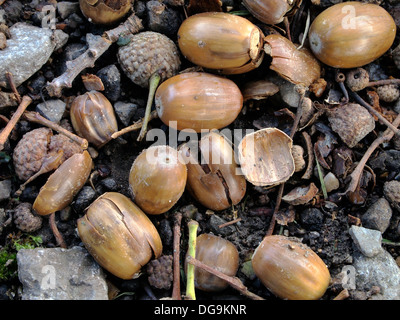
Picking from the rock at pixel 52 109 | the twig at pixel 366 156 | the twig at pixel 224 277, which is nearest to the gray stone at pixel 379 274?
the twig at pixel 366 156

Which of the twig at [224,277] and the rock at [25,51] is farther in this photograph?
the rock at [25,51]

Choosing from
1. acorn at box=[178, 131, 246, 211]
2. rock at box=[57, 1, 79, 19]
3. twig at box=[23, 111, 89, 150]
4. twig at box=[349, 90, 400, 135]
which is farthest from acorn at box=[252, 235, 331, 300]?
rock at box=[57, 1, 79, 19]

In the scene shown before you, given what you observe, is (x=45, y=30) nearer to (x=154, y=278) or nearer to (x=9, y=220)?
(x=9, y=220)

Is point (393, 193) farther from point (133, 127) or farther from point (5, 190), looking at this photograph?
point (5, 190)

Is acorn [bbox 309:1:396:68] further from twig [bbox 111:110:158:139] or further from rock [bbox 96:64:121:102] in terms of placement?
rock [bbox 96:64:121:102]

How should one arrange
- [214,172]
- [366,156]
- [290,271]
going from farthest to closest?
1. [366,156]
2. [214,172]
3. [290,271]

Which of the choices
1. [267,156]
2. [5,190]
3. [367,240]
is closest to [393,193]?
[367,240]

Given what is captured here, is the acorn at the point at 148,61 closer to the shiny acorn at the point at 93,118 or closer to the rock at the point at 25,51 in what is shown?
the shiny acorn at the point at 93,118
